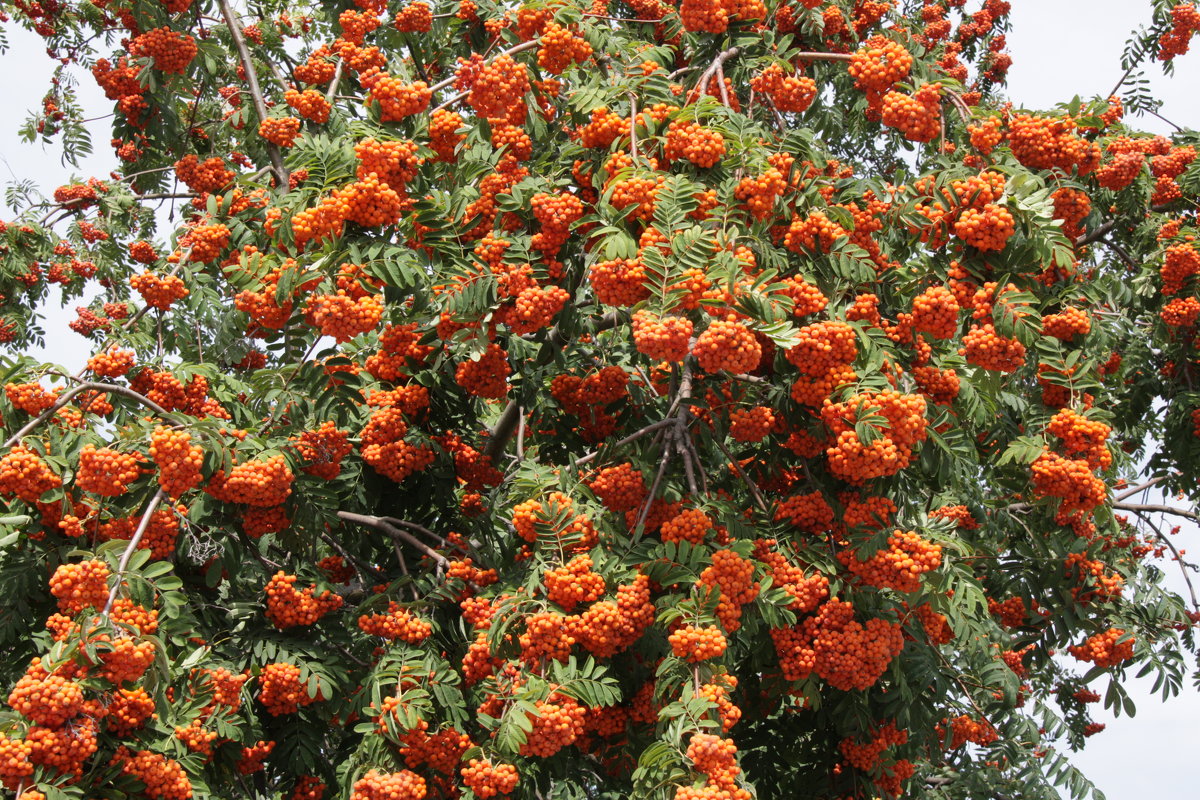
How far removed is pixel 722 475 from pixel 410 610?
175 cm

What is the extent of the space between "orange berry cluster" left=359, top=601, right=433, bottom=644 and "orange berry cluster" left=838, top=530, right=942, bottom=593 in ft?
6.81

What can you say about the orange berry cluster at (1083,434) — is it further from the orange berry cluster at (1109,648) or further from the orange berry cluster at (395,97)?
the orange berry cluster at (395,97)

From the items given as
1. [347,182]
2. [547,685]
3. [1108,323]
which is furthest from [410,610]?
[1108,323]

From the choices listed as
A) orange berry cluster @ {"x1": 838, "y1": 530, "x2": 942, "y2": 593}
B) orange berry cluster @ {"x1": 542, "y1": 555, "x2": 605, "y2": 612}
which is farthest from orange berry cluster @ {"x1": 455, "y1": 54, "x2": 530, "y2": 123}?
orange berry cluster @ {"x1": 838, "y1": 530, "x2": 942, "y2": 593}

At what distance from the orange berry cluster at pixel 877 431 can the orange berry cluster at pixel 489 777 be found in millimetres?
1840

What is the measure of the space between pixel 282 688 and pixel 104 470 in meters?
1.38

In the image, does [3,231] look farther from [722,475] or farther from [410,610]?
[722,475]

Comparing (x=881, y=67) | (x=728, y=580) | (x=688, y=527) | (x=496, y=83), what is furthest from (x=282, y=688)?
(x=881, y=67)

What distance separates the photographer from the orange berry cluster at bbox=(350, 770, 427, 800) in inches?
179

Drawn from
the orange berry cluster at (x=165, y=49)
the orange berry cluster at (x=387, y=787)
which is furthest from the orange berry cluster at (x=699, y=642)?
the orange berry cluster at (x=165, y=49)

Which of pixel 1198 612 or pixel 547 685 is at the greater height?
pixel 547 685

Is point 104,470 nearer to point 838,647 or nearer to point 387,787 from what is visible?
point 387,787

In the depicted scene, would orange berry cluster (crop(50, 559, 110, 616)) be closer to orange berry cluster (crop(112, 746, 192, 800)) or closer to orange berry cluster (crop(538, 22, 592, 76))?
orange berry cluster (crop(112, 746, 192, 800))

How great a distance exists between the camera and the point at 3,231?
9359 millimetres
